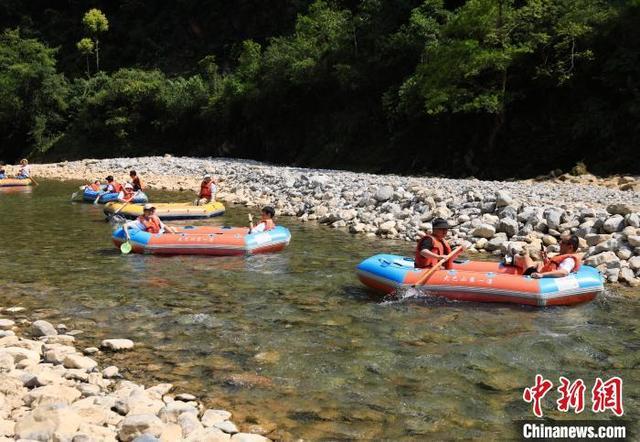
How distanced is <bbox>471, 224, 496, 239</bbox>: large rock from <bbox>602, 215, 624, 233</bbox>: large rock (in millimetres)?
2000

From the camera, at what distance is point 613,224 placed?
10445mm

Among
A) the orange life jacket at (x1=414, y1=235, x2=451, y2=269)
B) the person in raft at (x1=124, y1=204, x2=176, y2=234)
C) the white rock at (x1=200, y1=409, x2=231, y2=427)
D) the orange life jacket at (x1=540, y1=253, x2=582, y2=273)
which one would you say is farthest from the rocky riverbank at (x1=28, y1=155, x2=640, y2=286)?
the white rock at (x1=200, y1=409, x2=231, y2=427)

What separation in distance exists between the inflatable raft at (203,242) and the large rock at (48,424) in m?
6.73

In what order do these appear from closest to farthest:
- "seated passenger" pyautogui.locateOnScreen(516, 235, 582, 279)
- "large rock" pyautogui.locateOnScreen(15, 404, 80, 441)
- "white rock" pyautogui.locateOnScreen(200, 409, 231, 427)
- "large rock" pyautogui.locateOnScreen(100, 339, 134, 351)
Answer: "large rock" pyautogui.locateOnScreen(15, 404, 80, 441)
"white rock" pyautogui.locateOnScreen(200, 409, 231, 427)
"large rock" pyautogui.locateOnScreen(100, 339, 134, 351)
"seated passenger" pyautogui.locateOnScreen(516, 235, 582, 279)

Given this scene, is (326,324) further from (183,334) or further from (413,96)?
(413,96)

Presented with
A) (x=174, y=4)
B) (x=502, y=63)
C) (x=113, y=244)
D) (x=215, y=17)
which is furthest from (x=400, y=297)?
(x=174, y=4)

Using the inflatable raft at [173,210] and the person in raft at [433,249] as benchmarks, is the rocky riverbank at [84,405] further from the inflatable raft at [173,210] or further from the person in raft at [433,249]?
the inflatable raft at [173,210]

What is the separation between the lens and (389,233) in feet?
42.5

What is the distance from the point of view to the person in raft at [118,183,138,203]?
55.0 ft

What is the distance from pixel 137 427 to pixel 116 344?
6.89ft

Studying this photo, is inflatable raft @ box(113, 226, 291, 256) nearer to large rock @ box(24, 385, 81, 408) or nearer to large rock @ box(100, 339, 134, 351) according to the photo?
large rock @ box(100, 339, 134, 351)

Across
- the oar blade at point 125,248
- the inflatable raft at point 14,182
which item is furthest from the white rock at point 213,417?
the inflatable raft at point 14,182

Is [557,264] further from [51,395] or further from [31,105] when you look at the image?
[31,105]

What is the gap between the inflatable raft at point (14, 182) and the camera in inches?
946
